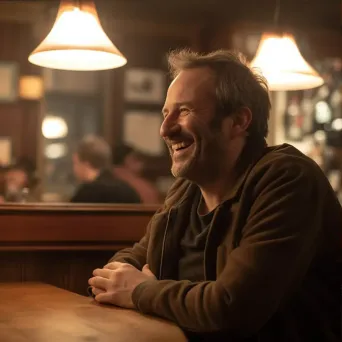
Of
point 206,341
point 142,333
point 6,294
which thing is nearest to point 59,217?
point 6,294

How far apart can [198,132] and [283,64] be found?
3.73 ft

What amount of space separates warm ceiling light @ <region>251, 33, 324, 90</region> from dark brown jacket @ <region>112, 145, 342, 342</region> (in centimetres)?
111

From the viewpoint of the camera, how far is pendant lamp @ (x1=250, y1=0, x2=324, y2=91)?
2762 millimetres

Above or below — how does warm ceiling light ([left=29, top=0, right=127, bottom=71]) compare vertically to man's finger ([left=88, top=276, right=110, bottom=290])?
above

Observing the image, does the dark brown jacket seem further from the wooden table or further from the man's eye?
the man's eye

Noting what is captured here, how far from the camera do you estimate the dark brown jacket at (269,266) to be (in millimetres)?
1408

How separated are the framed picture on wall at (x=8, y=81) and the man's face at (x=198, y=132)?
4930 mm

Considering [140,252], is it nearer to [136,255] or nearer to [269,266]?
[136,255]

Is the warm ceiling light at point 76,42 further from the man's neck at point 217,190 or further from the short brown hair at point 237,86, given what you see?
the man's neck at point 217,190

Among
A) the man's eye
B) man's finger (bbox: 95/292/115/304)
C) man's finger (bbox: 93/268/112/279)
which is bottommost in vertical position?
man's finger (bbox: 95/292/115/304)

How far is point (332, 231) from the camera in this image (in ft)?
5.31

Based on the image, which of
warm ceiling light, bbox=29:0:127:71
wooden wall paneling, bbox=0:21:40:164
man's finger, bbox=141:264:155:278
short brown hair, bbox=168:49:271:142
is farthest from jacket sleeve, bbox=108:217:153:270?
wooden wall paneling, bbox=0:21:40:164

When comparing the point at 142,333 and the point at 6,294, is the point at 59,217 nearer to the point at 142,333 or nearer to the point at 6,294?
the point at 6,294

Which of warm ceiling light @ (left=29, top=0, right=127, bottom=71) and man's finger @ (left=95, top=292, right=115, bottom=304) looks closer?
man's finger @ (left=95, top=292, right=115, bottom=304)
